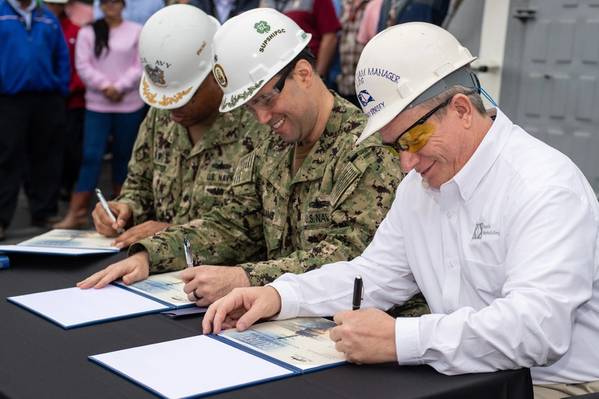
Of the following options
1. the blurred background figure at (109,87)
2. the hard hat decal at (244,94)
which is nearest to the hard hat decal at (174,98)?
the hard hat decal at (244,94)

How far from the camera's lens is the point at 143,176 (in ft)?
11.8

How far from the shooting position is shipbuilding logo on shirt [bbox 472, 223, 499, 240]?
195 centimetres

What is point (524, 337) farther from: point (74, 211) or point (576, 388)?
point (74, 211)

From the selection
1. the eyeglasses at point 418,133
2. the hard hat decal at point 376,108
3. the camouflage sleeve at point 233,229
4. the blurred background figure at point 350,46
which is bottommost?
the camouflage sleeve at point 233,229

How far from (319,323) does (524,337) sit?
57 centimetres

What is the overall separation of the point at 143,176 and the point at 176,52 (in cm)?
70

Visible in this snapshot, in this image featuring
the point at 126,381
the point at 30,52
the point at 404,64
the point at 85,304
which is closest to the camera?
the point at 126,381

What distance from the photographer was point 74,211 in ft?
21.4

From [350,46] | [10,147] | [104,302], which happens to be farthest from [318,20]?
[104,302]

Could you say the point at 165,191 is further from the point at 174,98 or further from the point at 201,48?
the point at 201,48

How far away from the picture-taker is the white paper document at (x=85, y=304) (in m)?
2.14

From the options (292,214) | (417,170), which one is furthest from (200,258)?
(417,170)

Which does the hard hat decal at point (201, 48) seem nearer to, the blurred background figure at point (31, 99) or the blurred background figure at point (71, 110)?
the blurred background figure at point (31, 99)

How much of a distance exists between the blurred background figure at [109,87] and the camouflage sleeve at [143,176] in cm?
279
